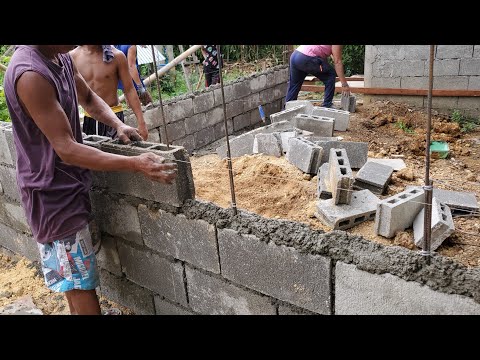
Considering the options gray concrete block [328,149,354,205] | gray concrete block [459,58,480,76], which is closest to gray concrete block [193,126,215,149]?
gray concrete block [328,149,354,205]

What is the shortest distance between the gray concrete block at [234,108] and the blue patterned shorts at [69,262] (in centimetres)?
572

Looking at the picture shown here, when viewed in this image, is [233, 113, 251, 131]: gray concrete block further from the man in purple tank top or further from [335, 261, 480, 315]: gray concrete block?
[335, 261, 480, 315]: gray concrete block

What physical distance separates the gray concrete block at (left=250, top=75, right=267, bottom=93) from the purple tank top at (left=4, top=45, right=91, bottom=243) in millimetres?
6308

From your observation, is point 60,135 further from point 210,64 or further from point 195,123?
point 210,64

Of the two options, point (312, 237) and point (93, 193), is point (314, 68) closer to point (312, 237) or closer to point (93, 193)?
point (93, 193)

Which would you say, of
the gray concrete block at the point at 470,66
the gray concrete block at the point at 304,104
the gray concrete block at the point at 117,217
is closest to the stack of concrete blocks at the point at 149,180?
the gray concrete block at the point at 117,217

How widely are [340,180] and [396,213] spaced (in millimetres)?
549

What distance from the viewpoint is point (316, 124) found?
6195 millimetres

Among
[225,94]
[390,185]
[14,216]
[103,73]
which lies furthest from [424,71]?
[14,216]

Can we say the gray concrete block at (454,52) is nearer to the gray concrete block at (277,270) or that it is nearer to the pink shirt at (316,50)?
the pink shirt at (316,50)

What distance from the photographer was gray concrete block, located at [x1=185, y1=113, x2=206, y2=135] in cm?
720

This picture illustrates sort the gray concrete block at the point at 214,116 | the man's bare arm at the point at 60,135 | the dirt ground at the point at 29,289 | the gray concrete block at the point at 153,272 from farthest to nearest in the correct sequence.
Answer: the gray concrete block at the point at 214,116, the dirt ground at the point at 29,289, the gray concrete block at the point at 153,272, the man's bare arm at the point at 60,135

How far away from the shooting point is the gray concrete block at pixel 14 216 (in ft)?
13.3
